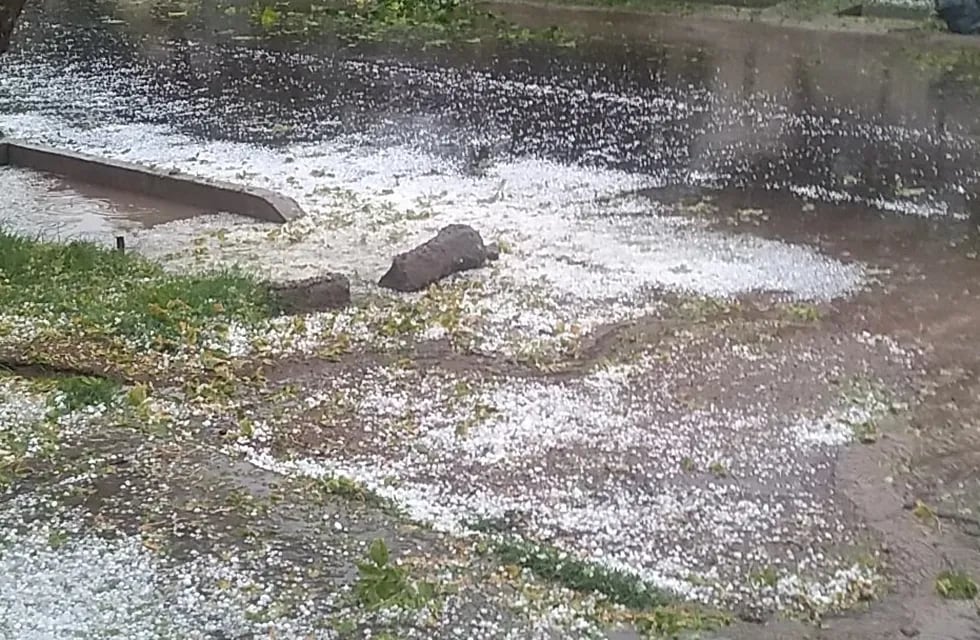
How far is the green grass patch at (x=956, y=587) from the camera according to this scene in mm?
4281

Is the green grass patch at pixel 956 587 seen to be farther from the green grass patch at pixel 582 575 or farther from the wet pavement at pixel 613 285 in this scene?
the green grass patch at pixel 582 575

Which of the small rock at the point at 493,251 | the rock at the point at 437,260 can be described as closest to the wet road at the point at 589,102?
the small rock at the point at 493,251

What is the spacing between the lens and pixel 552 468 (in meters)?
5.20

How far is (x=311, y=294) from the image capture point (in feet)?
23.0

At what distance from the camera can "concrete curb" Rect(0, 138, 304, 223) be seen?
898 centimetres

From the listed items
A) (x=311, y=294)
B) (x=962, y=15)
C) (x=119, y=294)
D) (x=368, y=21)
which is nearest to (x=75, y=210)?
(x=119, y=294)

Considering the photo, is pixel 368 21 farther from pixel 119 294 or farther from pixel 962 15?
pixel 119 294

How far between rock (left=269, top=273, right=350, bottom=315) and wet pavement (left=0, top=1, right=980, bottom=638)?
0.10 meters

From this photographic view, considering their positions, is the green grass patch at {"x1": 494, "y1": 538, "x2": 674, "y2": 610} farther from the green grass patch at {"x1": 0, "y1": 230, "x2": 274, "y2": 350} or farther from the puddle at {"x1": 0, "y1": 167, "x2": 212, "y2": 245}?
the puddle at {"x1": 0, "y1": 167, "x2": 212, "y2": 245}

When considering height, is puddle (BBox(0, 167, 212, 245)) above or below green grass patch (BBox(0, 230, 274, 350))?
below

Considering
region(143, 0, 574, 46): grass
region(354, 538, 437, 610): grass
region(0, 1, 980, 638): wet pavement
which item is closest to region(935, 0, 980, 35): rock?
region(0, 1, 980, 638): wet pavement

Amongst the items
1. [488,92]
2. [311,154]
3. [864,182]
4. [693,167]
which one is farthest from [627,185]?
[488,92]

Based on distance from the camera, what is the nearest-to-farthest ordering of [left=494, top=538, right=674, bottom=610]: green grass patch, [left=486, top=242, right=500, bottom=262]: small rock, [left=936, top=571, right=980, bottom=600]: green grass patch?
[left=494, top=538, right=674, bottom=610]: green grass patch
[left=936, top=571, right=980, bottom=600]: green grass patch
[left=486, top=242, right=500, bottom=262]: small rock

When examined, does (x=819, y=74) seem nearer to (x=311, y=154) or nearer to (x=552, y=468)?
(x=311, y=154)
